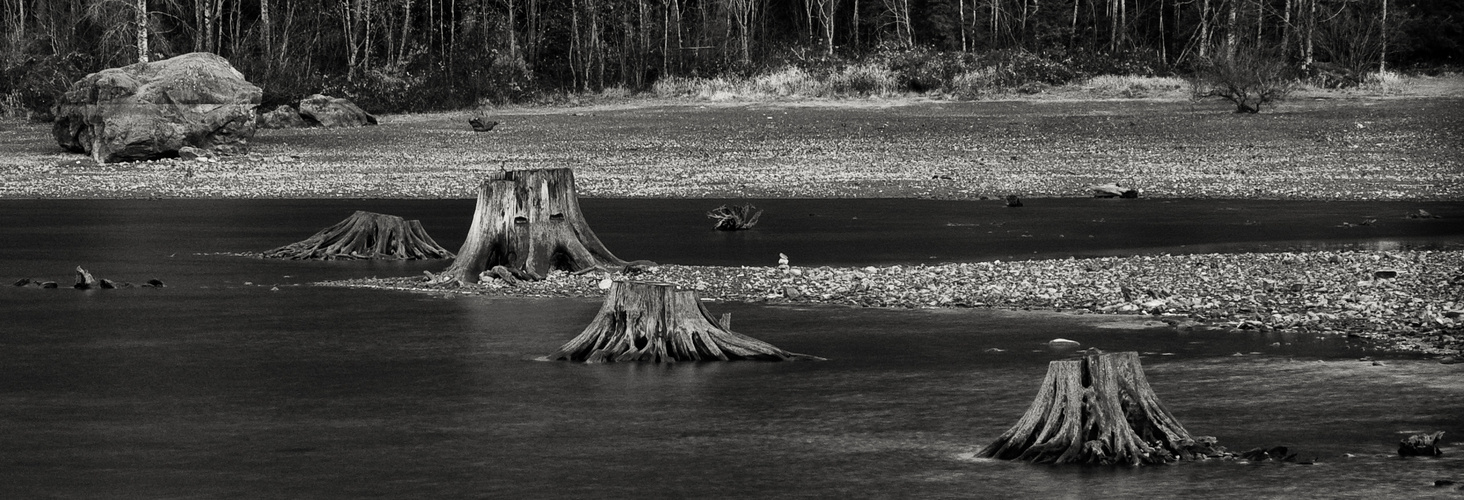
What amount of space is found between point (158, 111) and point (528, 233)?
23125 millimetres

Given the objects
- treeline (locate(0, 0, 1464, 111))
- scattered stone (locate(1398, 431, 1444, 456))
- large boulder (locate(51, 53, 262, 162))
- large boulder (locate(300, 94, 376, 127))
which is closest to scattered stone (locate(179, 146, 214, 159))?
large boulder (locate(51, 53, 262, 162))

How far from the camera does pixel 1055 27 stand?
6544 cm

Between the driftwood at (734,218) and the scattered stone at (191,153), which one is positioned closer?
the driftwood at (734,218)

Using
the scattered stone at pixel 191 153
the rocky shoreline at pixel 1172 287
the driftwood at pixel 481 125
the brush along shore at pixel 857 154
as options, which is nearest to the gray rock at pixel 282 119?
the brush along shore at pixel 857 154

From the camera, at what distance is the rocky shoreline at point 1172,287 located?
13.1 m

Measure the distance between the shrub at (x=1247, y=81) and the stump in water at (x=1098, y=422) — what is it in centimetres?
3527

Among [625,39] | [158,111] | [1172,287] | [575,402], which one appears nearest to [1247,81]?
[625,39]

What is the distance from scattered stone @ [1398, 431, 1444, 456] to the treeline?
42.5 meters

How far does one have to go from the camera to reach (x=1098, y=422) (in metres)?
8.19

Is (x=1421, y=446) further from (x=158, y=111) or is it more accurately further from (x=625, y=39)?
(x=625, y=39)

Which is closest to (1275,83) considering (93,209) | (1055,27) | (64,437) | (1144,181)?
(1144,181)

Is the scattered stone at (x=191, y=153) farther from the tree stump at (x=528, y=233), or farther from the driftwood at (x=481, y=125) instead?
the tree stump at (x=528, y=233)

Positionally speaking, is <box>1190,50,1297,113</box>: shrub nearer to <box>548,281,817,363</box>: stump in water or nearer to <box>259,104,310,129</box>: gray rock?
<box>259,104,310,129</box>: gray rock

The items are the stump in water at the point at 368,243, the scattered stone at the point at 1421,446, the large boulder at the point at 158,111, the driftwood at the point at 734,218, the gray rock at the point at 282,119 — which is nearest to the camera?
the scattered stone at the point at 1421,446
